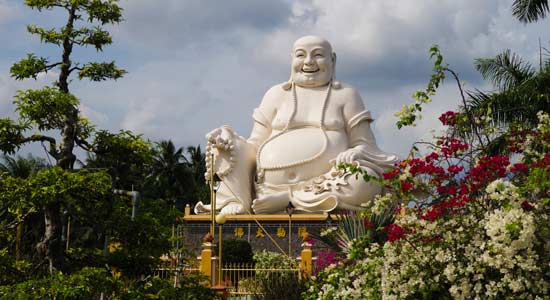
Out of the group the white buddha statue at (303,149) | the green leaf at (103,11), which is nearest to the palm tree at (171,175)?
the white buddha statue at (303,149)

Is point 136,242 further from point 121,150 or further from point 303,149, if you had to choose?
point 303,149

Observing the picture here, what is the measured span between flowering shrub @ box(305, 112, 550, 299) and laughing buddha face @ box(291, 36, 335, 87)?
9.74 m

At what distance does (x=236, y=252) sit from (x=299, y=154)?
2.60 metres

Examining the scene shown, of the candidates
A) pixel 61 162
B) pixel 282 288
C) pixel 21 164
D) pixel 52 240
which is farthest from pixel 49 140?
pixel 21 164

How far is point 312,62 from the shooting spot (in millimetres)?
15922

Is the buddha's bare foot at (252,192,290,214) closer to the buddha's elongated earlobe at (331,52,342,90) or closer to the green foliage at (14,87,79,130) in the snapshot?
the buddha's elongated earlobe at (331,52,342,90)

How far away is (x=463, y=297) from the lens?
5066mm

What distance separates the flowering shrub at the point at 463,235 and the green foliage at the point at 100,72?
2.41 metres

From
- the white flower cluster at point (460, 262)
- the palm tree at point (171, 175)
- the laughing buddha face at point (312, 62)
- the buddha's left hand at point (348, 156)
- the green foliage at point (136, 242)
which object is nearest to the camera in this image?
the white flower cluster at point (460, 262)

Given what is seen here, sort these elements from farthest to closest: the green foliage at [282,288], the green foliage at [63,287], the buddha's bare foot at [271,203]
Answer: the buddha's bare foot at [271,203] → the green foliage at [282,288] → the green foliage at [63,287]

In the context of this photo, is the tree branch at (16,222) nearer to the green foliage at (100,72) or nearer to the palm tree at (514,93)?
the green foliage at (100,72)

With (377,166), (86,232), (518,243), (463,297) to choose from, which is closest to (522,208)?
(518,243)

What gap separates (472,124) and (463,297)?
5.96 ft

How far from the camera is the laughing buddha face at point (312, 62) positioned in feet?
52.2
